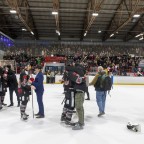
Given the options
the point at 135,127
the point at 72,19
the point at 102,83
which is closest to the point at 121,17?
the point at 72,19

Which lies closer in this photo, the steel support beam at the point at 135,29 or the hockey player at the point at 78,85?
the hockey player at the point at 78,85

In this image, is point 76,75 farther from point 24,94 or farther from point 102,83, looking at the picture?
point 24,94

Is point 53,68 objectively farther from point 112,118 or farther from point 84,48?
point 112,118

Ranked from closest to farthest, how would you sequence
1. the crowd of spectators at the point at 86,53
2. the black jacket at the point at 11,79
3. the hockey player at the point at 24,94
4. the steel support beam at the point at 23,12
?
the hockey player at the point at 24,94, the black jacket at the point at 11,79, the steel support beam at the point at 23,12, the crowd of spectators at the point at 86,53

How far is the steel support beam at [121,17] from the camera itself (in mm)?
17547

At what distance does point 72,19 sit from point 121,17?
4.36 m

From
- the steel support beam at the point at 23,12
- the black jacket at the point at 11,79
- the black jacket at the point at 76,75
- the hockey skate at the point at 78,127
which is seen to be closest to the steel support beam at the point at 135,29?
the steel support beam at the point at 23,12

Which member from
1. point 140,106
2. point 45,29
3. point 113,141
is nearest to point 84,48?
point 45,29

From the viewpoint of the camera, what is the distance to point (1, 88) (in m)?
7.03

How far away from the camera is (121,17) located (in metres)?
22.0

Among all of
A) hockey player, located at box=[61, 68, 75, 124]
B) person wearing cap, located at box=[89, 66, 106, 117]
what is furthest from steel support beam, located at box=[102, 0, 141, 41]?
hockey player, located at box=[61, 68, 75, 124]

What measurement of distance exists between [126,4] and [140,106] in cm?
1202

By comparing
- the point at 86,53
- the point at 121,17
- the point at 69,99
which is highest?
the point at 121,17

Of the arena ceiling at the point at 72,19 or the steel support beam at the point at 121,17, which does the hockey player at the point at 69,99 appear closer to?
the arena ceiling at the point at 72,19
